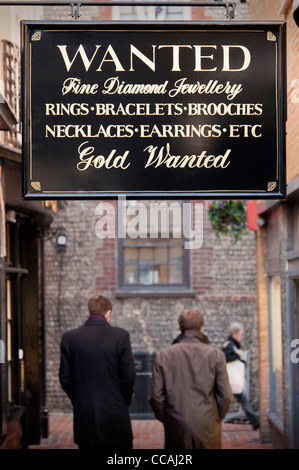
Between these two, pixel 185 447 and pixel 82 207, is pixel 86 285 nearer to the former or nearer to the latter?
pixel 82 207

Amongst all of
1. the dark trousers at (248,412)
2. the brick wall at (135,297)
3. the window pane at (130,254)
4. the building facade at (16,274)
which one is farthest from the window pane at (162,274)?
the dark trousers at (248,412)

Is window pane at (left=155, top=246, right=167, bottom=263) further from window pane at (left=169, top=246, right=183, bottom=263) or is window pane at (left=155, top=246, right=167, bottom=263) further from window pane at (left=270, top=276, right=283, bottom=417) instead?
window pane at (left=270, top=276, right=283, bottom=417)

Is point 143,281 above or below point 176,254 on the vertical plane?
below

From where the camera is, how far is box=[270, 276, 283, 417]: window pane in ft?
28.0

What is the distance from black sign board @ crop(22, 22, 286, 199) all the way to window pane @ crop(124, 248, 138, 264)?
9.01 m

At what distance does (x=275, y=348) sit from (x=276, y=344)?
105 mm

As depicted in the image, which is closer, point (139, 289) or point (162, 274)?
point (139, 289)

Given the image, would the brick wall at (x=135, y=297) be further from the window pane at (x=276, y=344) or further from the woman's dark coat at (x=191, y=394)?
the woman's dark coat at (x=191, y=394)

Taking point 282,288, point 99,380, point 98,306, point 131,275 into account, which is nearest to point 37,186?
point 98,306

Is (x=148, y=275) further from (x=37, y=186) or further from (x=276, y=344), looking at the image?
(x=37, y=186)

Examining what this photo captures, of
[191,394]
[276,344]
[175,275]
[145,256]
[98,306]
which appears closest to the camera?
[191,394]

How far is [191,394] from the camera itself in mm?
5609

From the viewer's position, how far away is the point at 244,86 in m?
4.59
